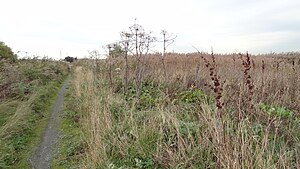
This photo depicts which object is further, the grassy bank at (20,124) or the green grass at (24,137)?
the grassy bank at (20,124)

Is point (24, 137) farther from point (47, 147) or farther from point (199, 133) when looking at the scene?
point (199, 133)

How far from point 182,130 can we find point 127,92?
471 centimetres

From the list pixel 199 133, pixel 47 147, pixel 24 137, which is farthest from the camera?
pixel 24 137

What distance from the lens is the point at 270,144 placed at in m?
4.12

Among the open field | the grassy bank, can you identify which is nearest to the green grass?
the grassy bank

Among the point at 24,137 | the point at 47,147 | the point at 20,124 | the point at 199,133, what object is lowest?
the point at 47,147

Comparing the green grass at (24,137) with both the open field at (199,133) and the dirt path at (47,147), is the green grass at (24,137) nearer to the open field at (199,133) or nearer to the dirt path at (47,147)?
the dirt path at (47,147)

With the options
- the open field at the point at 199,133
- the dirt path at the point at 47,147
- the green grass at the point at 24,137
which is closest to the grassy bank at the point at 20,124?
the green grass at the point at 24,137

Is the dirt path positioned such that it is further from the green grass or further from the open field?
the open field

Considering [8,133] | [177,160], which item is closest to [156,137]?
[177,160]

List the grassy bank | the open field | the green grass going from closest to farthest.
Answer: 1. the open field
2. the green grass
3. the grassy bank

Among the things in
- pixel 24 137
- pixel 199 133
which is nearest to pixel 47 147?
pixel 24 137

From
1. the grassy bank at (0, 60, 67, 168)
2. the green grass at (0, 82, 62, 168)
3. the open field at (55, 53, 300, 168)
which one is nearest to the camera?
the open field at (55, 53, 300, 168)

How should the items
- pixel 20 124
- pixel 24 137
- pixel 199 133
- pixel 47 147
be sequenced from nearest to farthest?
pixel 199 133 → pixel 47 147 → pixel 24 137 → pixel 20 124
